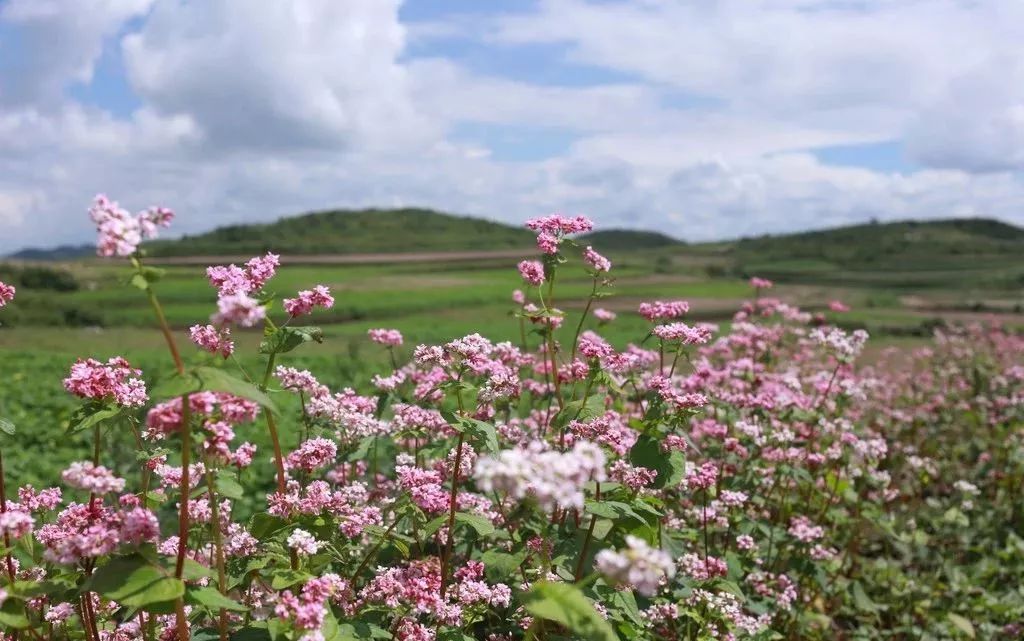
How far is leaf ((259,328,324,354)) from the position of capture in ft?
11.7

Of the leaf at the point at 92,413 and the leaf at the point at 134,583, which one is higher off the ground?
the leaf at the point at 92,413

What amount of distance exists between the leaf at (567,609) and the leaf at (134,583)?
1251mm

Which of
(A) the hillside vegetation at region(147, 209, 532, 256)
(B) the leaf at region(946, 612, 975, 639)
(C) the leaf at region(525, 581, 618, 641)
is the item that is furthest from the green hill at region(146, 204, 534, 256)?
(C) the leaf at region(525, 581, 618, 641)

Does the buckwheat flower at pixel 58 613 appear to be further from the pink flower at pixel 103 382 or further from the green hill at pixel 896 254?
the green hill at pixel 896 254

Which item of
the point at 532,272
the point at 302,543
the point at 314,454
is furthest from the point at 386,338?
the point at 302,543

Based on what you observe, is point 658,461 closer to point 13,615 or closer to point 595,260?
point 595,260

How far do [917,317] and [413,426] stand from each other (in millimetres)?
32711

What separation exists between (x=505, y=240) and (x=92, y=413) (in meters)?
168

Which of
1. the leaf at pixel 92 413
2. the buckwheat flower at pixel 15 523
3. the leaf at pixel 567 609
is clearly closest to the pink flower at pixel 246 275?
the leaf at pixel 92 413

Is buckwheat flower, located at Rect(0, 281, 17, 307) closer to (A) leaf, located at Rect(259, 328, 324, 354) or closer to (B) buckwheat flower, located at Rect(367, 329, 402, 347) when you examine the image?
(A) leaf, located at Rect(259, 328, 324, 354)

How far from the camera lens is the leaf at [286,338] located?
3574 mm

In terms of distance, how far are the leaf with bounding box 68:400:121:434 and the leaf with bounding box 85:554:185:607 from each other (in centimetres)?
84

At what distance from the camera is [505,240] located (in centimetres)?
17038

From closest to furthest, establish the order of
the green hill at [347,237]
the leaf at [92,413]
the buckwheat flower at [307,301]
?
the leaf at [92,413] → the buckwheat flower at [307,301] → the green hill at [347,237]
